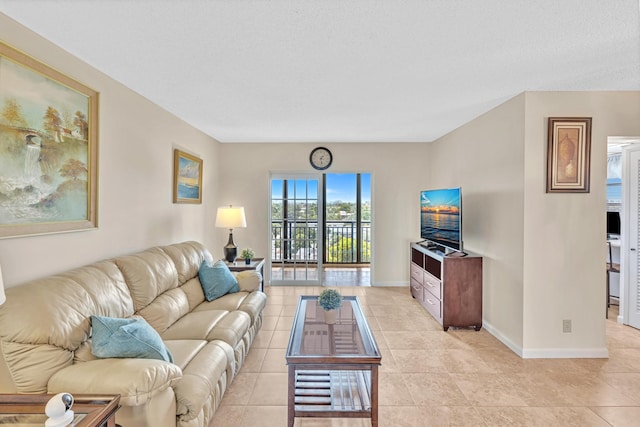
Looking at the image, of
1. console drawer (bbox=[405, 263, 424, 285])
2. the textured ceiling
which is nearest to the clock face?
the textured ceiling

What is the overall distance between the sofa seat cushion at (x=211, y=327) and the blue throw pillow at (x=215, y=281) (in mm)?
421

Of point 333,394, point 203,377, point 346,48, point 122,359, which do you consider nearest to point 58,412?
point 122,359

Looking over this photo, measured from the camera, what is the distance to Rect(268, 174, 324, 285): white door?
5.45 metres

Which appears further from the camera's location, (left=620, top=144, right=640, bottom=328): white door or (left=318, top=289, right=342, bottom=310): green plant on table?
(left=620, top=144, right=640, bottom=328): white door

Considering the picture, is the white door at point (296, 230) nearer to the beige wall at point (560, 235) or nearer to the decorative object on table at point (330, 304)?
the decorative object on table at point (330, 304)

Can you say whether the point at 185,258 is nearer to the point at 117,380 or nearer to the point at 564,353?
the point at 117,380

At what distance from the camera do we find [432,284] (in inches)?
154

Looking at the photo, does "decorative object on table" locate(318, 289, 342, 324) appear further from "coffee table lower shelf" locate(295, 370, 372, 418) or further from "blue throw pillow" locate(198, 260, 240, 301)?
"blue throw pillow" locate(198, 260, 240, 301)

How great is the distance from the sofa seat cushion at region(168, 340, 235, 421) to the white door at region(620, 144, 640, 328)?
4394mm

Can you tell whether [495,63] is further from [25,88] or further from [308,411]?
[25,88]

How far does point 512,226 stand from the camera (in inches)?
121

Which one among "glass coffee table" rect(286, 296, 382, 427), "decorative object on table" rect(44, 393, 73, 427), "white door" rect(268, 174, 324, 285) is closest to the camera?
"decorative object on table" rect(44, 393, 73, 427)

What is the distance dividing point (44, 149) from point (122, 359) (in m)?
1.35

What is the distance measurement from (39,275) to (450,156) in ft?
15.3
